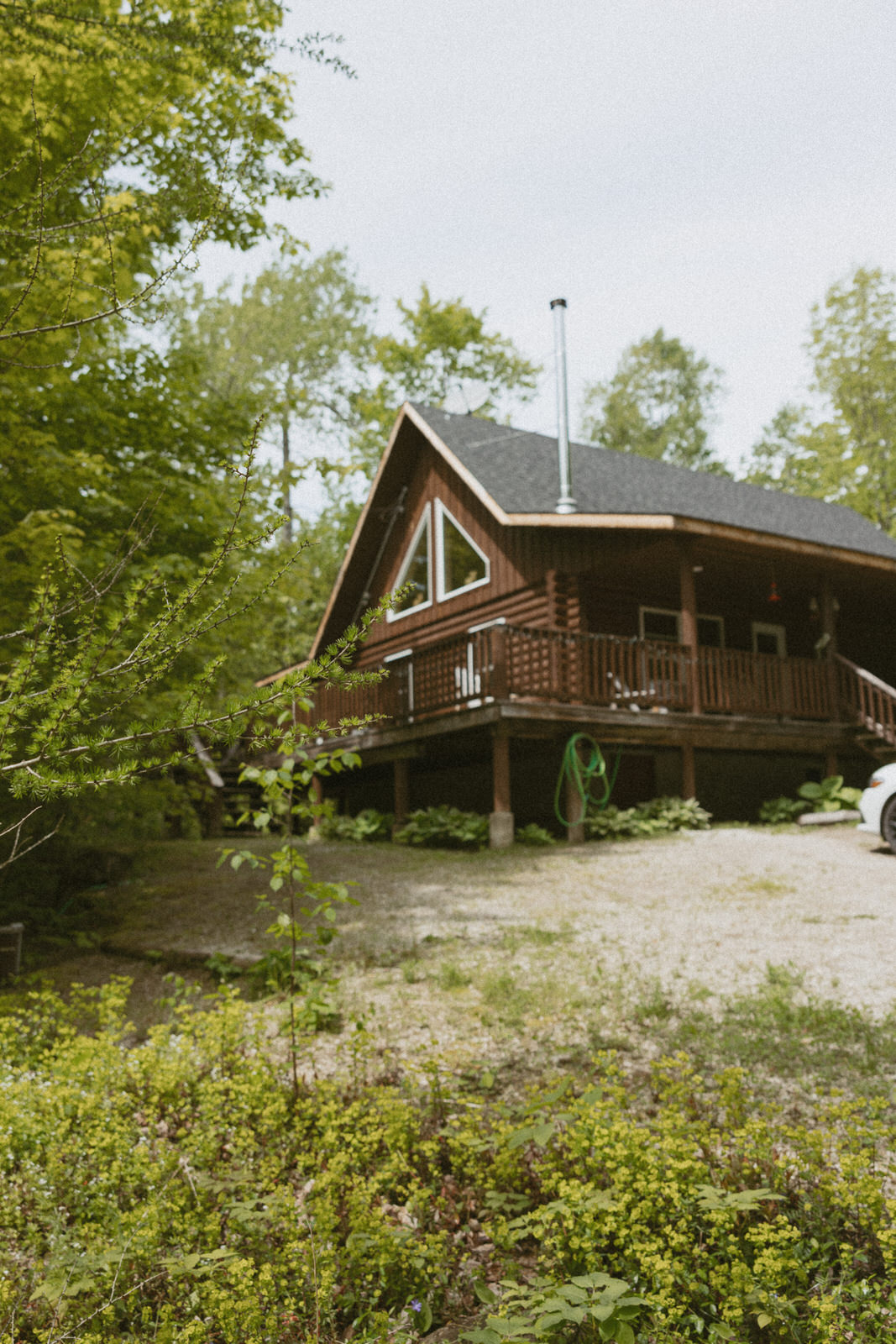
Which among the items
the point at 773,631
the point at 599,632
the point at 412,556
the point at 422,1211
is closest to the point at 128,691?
the point at 422,1211

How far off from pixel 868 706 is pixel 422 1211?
13.8m

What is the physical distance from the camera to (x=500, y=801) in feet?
41.7

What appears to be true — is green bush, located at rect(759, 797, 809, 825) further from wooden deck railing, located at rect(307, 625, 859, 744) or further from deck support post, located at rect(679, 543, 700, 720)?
deck support post, located at rect(679, 543, 700, 720)

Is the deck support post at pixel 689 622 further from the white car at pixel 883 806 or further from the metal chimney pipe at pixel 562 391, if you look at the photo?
the white car at pixel 883 806

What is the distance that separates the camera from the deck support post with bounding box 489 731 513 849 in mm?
12422

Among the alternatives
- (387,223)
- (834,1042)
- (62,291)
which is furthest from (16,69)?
(834,1042)

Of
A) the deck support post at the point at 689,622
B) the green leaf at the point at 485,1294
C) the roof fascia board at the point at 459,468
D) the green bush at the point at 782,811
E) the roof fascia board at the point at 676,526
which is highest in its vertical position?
the roof fascia board at the point at 459,468

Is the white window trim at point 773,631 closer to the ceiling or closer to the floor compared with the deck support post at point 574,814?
closer to the ceiling

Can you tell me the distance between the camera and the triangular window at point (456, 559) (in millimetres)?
17031

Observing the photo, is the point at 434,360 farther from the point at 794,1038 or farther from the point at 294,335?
the point at 794,1038

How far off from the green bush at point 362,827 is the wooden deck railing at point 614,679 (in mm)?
1670

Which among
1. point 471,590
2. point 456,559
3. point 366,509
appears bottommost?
point 471,590

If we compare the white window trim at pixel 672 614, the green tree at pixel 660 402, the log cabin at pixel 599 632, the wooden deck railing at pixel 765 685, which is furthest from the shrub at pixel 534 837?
the green tree at pixel 660 402

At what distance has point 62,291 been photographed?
3943 millimetres
